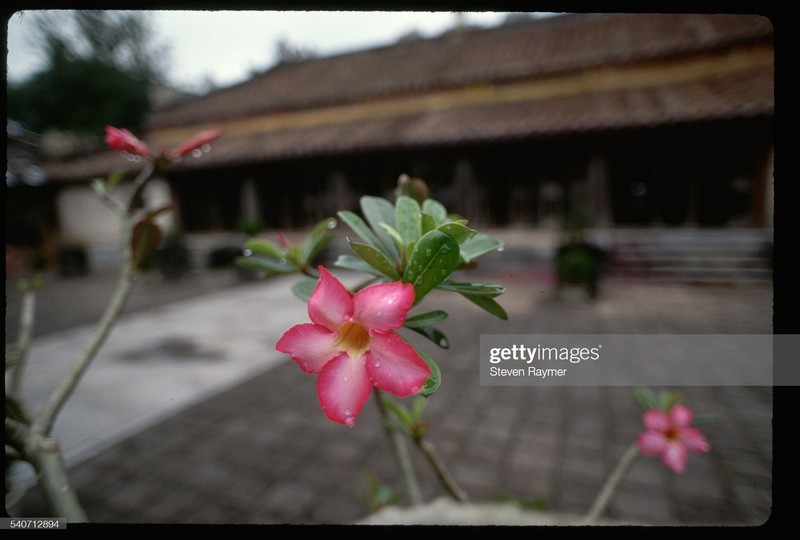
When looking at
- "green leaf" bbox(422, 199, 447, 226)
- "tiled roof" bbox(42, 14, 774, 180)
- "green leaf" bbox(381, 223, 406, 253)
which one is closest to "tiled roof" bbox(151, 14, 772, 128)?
"tiled roof" bbox(42, 14, 774, 180)

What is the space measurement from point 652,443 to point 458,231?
860 mm

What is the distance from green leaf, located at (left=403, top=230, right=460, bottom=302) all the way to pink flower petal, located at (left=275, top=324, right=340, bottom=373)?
0.09 metres

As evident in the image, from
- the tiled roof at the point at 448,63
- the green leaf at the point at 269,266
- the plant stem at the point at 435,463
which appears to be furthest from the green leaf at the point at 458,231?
the tiled roof at the point at 448,63

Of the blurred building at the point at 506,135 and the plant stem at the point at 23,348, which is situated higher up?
the blurred building at the point at 506,135

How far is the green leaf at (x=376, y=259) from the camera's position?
0.40 metres

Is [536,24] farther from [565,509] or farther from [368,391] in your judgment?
[368,391]

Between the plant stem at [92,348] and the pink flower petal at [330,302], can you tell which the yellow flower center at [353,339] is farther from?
the plant stem at [92,348]

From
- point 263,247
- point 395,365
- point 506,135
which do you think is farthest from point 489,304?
point 506,135

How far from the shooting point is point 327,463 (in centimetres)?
210

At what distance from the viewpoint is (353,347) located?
398 mm

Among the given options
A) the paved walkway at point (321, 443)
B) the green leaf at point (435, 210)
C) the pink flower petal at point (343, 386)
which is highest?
the green leaf at point (435, 210)

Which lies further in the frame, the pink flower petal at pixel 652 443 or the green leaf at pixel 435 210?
the pink flower petal at pixel 652 443

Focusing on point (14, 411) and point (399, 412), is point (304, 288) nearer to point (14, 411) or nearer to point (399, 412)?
point (399, 412)

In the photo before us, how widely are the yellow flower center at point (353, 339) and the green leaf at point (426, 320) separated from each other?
2.7 inches
